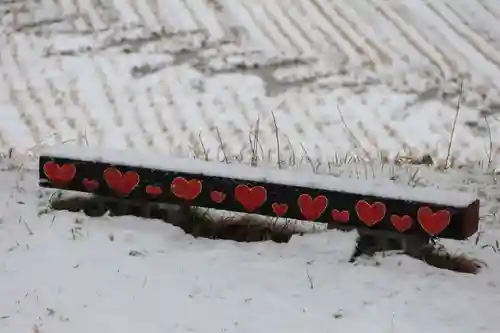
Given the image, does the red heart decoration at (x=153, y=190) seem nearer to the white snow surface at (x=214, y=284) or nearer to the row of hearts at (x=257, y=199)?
the row of hearts at (x=257, y=199)

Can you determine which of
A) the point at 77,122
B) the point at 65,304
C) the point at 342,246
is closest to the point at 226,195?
the point at 342,246

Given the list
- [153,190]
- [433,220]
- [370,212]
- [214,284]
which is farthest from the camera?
[153,190]

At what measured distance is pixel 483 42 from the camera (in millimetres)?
10023

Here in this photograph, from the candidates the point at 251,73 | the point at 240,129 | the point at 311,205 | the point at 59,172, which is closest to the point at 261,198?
the point at 311,205

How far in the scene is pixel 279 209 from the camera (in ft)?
13.0

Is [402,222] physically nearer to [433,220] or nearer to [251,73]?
[433,220]

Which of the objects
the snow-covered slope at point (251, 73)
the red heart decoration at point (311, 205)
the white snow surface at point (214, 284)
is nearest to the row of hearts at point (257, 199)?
the red heart decoration at point (311, 205)

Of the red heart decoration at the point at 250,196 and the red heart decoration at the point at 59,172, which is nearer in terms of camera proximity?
the red heart decoration at the point at 250,196

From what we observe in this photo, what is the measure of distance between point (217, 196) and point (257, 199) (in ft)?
0.69

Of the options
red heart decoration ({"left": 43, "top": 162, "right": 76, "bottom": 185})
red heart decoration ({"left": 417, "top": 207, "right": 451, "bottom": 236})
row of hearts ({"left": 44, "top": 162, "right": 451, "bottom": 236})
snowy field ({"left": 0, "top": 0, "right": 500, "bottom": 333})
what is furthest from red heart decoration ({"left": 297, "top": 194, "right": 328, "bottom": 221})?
red heart decoration ({"left": 43, "top": 162, "right": 76, "bottom": 185})

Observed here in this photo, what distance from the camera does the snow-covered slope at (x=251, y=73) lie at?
26.6 ft

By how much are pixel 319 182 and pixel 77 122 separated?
4958mm

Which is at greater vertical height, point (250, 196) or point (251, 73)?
point (251, 73)

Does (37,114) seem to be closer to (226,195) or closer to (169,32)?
(169,32)
